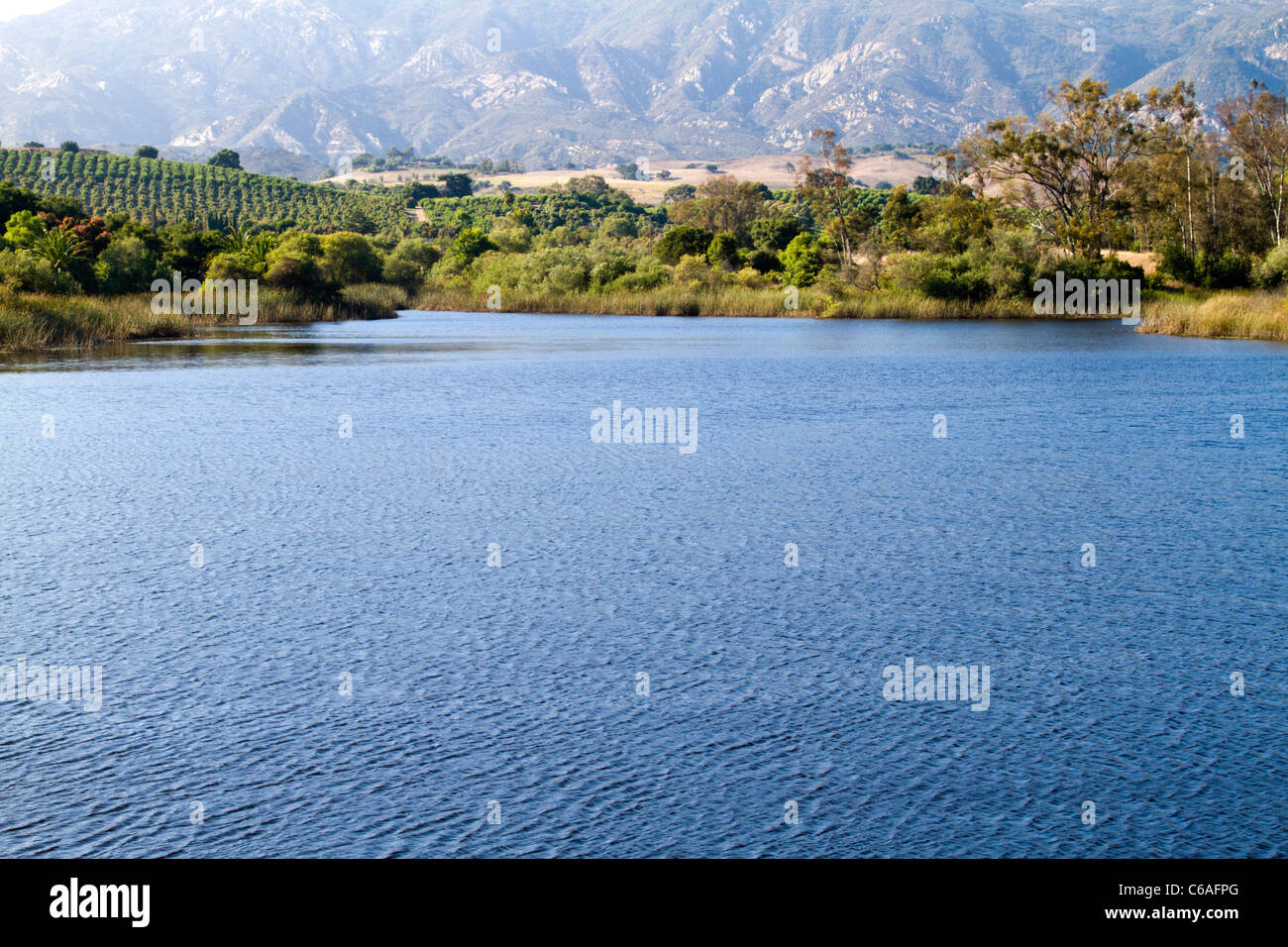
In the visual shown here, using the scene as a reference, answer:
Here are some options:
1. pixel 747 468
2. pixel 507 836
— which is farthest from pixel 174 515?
pixel 507 836

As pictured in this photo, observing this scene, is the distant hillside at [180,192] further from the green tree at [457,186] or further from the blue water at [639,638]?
the blue water at [639,638]

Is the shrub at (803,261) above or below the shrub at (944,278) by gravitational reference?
above

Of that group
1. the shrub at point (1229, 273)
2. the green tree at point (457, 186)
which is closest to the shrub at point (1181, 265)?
the shrub at point (1229, 273)

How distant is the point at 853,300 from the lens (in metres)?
63.6

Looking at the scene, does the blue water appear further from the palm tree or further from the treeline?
the treeline

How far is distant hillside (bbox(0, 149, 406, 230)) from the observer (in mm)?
119188

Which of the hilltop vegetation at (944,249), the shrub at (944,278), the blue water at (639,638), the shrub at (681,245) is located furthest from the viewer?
the shrub at (681,245)

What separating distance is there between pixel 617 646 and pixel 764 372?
76.1ft

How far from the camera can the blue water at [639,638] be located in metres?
5.89

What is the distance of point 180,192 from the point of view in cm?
13050

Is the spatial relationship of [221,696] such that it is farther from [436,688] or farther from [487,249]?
[487,249]

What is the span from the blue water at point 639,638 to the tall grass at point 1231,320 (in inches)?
1050

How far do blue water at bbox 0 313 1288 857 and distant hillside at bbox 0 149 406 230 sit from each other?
102776 millimetres

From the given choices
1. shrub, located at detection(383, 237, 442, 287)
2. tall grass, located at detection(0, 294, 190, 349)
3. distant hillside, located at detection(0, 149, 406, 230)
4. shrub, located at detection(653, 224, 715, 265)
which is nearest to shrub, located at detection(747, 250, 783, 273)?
shrub, located at detection(653, 224, 715, 265)
